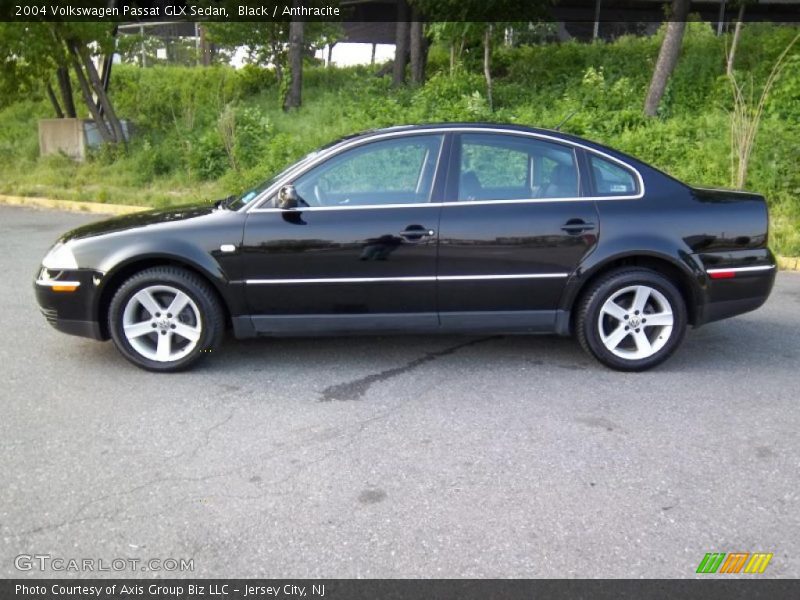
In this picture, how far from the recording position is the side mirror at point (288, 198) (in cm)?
460

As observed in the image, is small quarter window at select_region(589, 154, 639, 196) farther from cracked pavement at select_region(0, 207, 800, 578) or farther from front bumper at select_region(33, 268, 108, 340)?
front bumper at select_region(33, 268, 108, 340)

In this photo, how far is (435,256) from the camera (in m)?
4.65

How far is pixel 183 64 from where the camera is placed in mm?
22984

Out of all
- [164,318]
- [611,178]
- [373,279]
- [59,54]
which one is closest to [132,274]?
[164,318]

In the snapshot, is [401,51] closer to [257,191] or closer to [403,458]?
[257,191]

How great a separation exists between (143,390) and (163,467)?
107cm

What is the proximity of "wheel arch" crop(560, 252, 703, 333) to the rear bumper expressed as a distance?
0.07m

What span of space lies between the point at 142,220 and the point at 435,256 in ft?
6.49

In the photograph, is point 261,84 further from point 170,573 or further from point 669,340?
point 170,573

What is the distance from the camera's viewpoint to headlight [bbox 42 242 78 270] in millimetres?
4688
